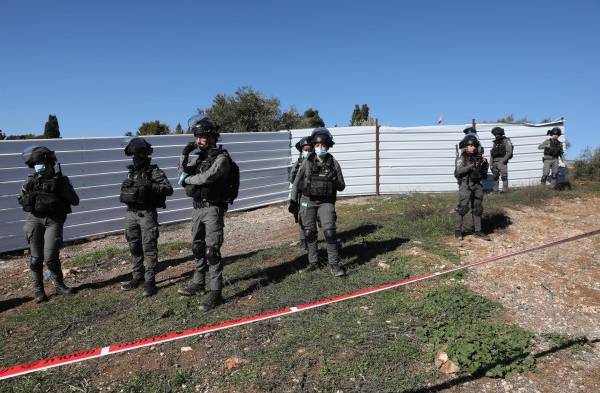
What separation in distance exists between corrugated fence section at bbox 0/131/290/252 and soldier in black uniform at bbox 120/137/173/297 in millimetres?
3855

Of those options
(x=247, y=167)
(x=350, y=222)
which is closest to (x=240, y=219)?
(x=247, y=167)

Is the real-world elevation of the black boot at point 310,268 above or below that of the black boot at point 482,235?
below

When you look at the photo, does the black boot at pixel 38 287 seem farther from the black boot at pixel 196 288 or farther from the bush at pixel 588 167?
the bush at pixel 588 167

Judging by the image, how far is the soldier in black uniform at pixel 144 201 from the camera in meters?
5.20

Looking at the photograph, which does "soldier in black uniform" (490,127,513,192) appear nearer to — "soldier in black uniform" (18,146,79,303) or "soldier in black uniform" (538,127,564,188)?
"soldier in black uniform" (538,127,564,188)

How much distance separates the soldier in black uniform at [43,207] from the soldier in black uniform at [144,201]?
86 centimetres

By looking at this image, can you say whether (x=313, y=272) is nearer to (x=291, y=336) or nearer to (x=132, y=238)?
(x=291, y=336)

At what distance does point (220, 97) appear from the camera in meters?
23.6

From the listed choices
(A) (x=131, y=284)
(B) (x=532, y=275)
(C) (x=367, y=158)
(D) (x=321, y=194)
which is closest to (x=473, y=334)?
(B) (x=532, y=275)

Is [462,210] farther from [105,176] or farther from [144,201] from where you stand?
[105,176]

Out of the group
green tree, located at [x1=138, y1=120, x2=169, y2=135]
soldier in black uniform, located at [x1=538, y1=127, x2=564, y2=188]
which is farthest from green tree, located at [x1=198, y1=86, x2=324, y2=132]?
soldier in black uniform, located at [x1=538, y1=127, x2=564, y2=188]

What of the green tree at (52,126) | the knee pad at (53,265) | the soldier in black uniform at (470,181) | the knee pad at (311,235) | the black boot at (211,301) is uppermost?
the green tree at (52,126)

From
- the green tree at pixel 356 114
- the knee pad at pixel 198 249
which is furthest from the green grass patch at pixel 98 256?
the green tree at pixel 356 114

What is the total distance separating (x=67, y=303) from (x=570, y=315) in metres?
5.80
